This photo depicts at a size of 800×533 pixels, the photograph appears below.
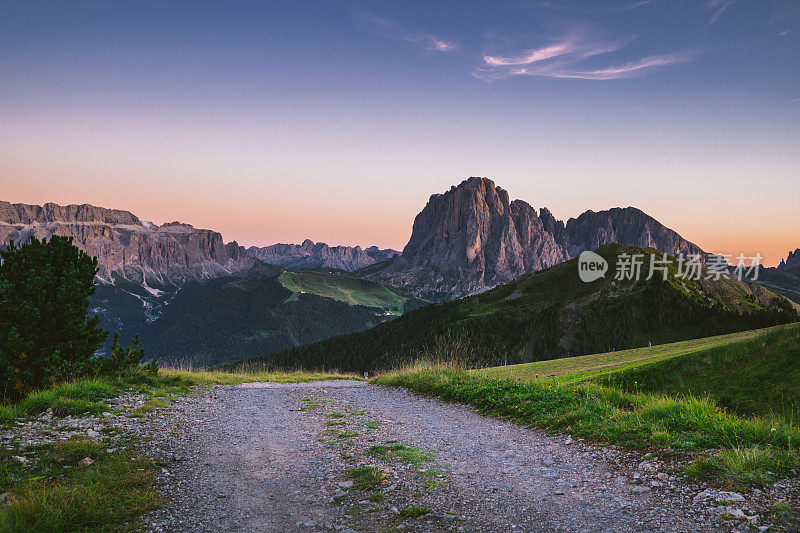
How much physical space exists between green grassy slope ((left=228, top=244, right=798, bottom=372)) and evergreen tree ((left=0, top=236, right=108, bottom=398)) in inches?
2345

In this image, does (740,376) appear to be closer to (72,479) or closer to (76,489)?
(76,489)

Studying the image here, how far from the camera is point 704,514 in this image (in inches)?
248

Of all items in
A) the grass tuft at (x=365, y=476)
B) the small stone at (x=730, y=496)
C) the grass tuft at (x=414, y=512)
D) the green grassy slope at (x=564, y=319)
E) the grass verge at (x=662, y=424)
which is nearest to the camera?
the small stone at (x=730, y=496)

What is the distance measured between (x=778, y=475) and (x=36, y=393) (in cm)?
1761

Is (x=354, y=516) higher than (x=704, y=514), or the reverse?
(x=704, y=514)

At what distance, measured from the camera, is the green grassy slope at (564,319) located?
106 metres

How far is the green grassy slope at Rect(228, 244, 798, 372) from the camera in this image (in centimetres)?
10556

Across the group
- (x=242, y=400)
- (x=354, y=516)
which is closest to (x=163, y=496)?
(x=354, y=516)

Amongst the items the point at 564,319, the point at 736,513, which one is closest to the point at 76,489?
the point at 736,513

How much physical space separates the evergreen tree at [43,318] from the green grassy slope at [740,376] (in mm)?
19474

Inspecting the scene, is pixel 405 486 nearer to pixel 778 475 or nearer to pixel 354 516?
pixel 354 516

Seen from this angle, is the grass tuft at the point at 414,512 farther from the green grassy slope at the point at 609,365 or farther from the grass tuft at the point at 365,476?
the green grassy slope at the point at 609,365

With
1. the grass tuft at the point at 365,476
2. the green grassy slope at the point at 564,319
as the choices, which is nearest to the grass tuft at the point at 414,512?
the grass tuft at the point at 365,476

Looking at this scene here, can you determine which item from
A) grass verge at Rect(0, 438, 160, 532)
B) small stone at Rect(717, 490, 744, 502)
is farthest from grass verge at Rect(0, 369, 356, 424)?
small stone at Rect(717, 490, 744, 502)
